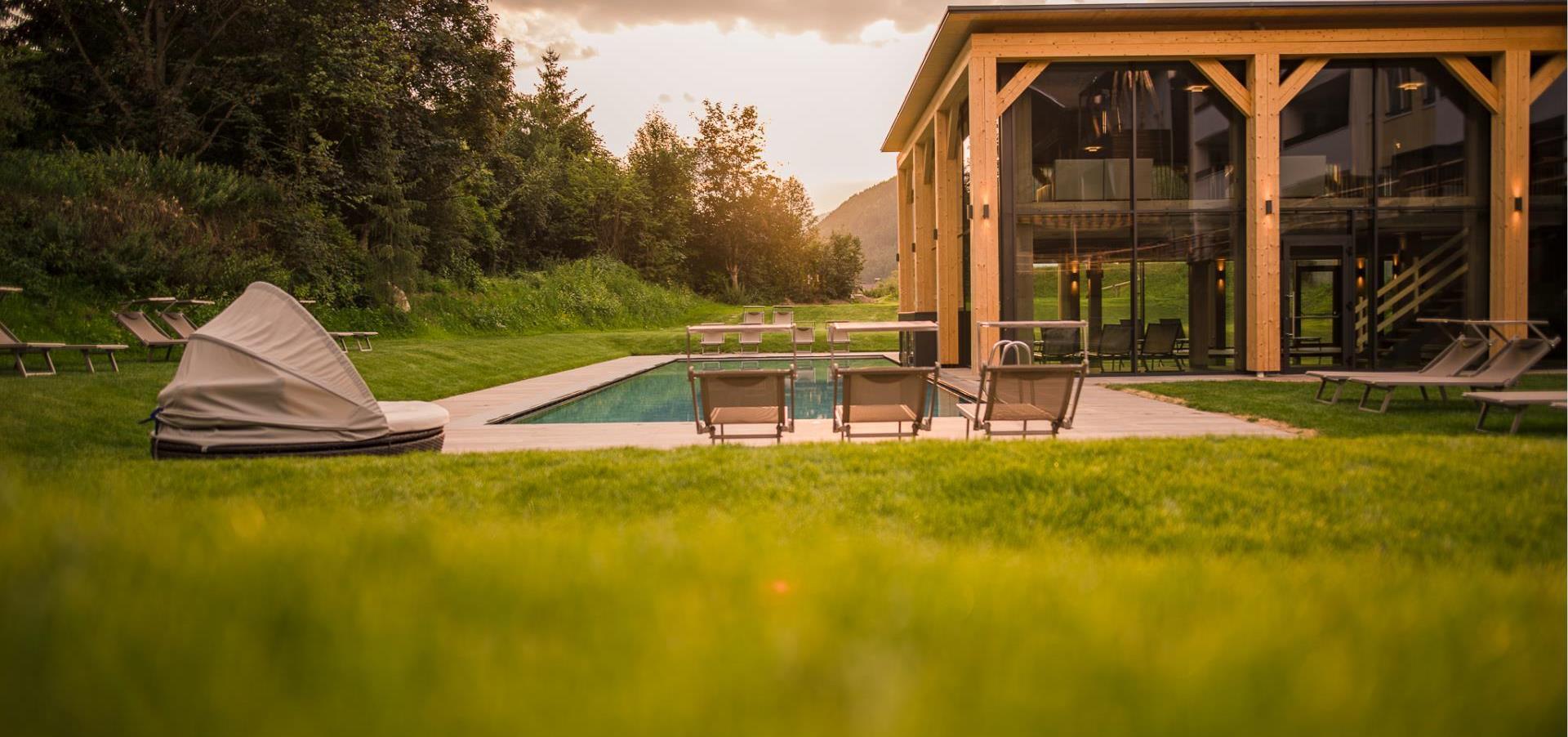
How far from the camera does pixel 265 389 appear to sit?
5.32 meters

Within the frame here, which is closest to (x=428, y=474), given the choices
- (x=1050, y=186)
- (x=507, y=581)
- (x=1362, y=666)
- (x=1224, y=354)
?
(x=507, y=581)

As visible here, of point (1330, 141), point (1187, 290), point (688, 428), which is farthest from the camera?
point (1187, 290)

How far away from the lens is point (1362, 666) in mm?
1373

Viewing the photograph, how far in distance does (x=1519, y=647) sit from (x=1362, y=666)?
1.28 feet

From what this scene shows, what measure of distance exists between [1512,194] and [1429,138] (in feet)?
4.67

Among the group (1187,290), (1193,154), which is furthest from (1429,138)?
(1187,290)

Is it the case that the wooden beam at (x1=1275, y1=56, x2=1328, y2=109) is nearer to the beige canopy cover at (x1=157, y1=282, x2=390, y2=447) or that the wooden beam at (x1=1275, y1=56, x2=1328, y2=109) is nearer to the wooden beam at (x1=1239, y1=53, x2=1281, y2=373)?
the wooden beam at (x1=1239, y1=53, x2=1281, y2=373)

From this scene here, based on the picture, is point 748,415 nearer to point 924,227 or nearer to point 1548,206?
point 924,227

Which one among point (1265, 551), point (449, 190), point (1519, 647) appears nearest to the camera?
point (1519, 647)

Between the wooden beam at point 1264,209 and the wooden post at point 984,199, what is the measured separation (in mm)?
3933

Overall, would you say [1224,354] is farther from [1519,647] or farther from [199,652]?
[199,652]

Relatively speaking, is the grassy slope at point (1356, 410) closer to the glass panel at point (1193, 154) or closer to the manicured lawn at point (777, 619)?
the manicured lawn at point (777, 619)

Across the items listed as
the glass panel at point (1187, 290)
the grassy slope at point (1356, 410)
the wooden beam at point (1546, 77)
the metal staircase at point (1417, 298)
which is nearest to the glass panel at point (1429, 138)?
the wooden beam at point (1546, 77)

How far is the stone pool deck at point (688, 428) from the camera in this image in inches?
260
